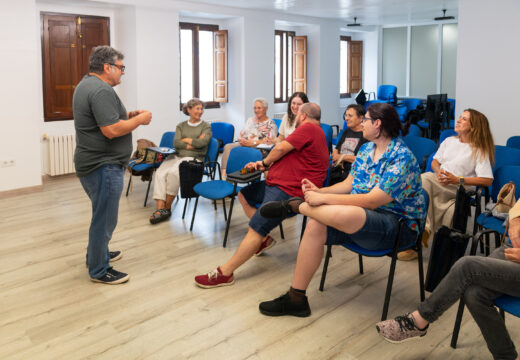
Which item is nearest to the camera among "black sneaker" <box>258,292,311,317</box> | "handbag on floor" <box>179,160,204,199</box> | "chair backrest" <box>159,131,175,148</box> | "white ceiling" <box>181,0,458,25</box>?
"black sneaker" <box>258,292,311,317</box>

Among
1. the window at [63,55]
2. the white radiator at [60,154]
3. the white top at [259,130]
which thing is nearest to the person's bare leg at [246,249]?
the white top at [259,130]

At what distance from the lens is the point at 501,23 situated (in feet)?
20.9

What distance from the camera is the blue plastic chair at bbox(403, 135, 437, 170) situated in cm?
537

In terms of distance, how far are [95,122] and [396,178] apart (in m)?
2.11

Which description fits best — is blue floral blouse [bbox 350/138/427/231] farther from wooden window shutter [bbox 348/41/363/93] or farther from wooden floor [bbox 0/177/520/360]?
wooden window shutter [bbox 348/41/363/93]

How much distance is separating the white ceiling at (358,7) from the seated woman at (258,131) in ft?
11.8

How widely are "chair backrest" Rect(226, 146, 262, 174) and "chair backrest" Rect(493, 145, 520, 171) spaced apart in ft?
7.30

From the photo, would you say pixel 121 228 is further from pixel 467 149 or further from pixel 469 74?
pixel 469 74

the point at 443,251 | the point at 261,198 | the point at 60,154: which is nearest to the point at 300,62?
the point at 60,154

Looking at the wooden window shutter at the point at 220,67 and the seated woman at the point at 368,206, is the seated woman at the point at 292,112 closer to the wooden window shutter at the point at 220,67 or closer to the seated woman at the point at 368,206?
the seated woman at the point at 368,206

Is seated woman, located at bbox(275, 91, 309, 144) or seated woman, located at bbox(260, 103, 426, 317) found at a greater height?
seated woman, located at bbox(275, 91, 309, 144)

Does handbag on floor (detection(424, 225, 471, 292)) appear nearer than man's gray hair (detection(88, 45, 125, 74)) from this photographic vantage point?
Yes

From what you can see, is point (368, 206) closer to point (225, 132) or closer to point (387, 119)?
point (387, 119)

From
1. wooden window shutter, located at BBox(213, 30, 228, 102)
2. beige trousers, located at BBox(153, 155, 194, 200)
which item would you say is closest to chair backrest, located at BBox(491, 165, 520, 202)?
beige trousers, located at BBox(153, 155, 194, 200)
